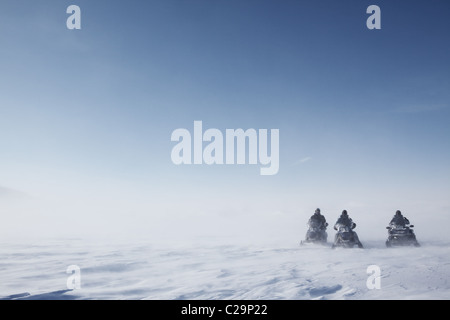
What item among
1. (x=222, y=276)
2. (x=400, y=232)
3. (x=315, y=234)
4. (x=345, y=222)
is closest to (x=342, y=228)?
(x=345, y=222)

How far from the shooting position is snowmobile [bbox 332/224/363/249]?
10039 mm

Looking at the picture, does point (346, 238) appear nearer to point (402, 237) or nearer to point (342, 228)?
point (342, 228)

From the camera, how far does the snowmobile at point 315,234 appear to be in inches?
442

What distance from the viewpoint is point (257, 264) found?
7.05 metres

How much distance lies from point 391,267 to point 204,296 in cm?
505

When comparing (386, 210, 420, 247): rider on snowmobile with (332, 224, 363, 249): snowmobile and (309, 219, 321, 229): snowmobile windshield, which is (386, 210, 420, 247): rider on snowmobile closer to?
(332, 224, 363, 249): snowmobile

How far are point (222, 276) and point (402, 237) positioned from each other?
8799 millimetres

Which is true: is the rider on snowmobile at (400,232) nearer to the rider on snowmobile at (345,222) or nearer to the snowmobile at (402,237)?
the snowmobile at (402,237)

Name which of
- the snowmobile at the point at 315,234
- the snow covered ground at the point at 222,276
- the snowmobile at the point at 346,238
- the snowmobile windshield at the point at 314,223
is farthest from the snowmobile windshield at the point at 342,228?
the snow covered ground at the point at 222,276

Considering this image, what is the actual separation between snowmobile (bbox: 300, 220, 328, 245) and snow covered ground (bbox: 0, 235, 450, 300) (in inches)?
111

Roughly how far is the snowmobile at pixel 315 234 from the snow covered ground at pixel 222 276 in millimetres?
2812

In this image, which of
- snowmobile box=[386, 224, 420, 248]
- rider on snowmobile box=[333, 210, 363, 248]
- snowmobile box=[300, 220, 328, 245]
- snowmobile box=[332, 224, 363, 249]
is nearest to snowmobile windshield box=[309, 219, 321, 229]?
snowmobile box=[300, 220, 328, 245]
